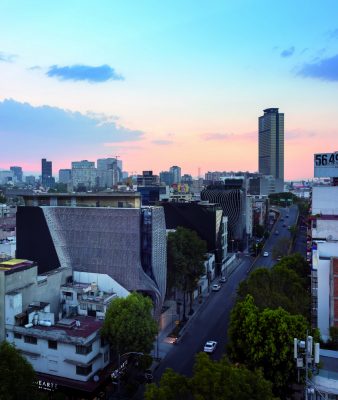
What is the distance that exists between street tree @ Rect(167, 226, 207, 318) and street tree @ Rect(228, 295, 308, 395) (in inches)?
948

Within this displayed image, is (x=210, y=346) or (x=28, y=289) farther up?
(x=28, y=289)

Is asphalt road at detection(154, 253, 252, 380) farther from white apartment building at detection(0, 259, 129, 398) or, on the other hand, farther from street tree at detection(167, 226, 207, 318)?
white apartment building at detection(0, 259, 129, 398)

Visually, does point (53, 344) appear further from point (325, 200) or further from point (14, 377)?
point (325, 200)

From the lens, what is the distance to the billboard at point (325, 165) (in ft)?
200

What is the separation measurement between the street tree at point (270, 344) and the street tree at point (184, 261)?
24068 millimetres

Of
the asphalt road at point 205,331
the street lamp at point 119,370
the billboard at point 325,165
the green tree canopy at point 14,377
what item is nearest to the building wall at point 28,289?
the green tree canopy at point 14,377

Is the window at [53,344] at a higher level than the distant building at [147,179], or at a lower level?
lower

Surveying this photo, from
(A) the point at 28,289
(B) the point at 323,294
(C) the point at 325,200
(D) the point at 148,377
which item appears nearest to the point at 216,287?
(C) the point at 325,200

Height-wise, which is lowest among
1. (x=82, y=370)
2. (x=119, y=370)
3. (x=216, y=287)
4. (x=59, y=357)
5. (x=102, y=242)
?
(x=216, y=287)

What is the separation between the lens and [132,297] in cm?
3559

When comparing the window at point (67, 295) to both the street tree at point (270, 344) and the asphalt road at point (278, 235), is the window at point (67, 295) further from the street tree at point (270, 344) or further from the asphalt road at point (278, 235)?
the asphalt road at point (278, 235)

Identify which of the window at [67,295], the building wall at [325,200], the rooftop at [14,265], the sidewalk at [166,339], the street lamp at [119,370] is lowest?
the sidewalk at [166,339]

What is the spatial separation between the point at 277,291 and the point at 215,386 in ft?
69.9

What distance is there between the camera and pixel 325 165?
6116cm
